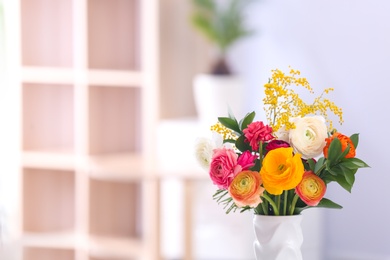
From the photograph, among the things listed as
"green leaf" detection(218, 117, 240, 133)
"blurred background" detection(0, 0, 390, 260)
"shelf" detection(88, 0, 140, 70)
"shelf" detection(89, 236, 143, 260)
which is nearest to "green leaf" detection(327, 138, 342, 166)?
"green leaf" detection(218, 117, 240, 133)

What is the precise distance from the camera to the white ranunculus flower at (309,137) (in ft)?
5.56

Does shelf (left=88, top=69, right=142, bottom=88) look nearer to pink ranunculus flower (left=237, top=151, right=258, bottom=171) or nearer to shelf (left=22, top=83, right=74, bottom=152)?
shelf (left=22, top=83, right=74, bottom=152)

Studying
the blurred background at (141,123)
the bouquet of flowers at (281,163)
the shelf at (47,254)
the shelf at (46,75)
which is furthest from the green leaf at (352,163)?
the shelf at (47,254)

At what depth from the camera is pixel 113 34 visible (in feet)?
14.1

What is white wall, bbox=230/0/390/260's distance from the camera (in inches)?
170

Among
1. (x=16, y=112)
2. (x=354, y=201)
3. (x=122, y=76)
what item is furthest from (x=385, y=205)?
(x=16, y=112)

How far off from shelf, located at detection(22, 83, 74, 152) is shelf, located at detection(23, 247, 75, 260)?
519mm

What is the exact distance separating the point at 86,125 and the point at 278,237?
2524 mm

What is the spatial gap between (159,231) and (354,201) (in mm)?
1110

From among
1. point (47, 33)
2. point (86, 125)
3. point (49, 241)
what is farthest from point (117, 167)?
point (47, 33)

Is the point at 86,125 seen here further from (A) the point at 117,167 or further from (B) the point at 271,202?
(B) the point at 271,202

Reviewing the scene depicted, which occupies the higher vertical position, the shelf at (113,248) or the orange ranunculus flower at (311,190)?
the orange ranunculus flower at (311,190)

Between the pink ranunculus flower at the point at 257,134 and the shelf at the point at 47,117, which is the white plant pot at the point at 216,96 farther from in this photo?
the pink ranunculus flower at the point at 257,134

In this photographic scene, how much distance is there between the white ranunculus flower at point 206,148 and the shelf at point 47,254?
2.52m
